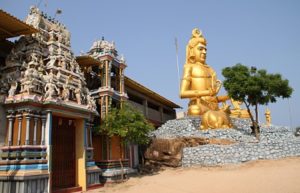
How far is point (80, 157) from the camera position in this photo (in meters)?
14.7

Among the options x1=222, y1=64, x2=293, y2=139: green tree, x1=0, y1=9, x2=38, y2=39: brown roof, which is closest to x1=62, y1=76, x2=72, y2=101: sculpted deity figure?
x1=0, y1=9, x2=38, y2=39: brown roof

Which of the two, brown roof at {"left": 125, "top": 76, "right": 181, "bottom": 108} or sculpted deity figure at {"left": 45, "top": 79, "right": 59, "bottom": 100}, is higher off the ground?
brown roof at {"left": 125, "top": 76, "right": 181, "bottom": 108}

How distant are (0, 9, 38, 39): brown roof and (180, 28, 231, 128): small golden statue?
648 inches

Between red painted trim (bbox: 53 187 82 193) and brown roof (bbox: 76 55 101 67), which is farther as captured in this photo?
brown roof (bbox: 76 55 101 67)

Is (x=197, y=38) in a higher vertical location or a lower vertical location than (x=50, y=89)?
higher

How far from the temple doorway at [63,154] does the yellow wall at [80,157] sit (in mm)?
240

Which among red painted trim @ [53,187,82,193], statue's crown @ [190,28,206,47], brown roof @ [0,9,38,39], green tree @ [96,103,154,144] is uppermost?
statue's crown @ [190,28,206,47]

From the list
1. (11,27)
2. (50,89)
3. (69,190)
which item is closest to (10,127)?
(50,89)

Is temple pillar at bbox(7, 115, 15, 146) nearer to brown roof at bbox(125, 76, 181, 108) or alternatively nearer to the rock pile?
brown roof at bbox(125, 76, 181, 108)

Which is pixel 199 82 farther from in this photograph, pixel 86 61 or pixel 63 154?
pixel 63 154

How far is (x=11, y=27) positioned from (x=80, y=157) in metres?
6.71

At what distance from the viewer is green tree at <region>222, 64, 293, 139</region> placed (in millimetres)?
21859

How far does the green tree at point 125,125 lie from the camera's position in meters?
16.7

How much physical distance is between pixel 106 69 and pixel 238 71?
10.2 metres
